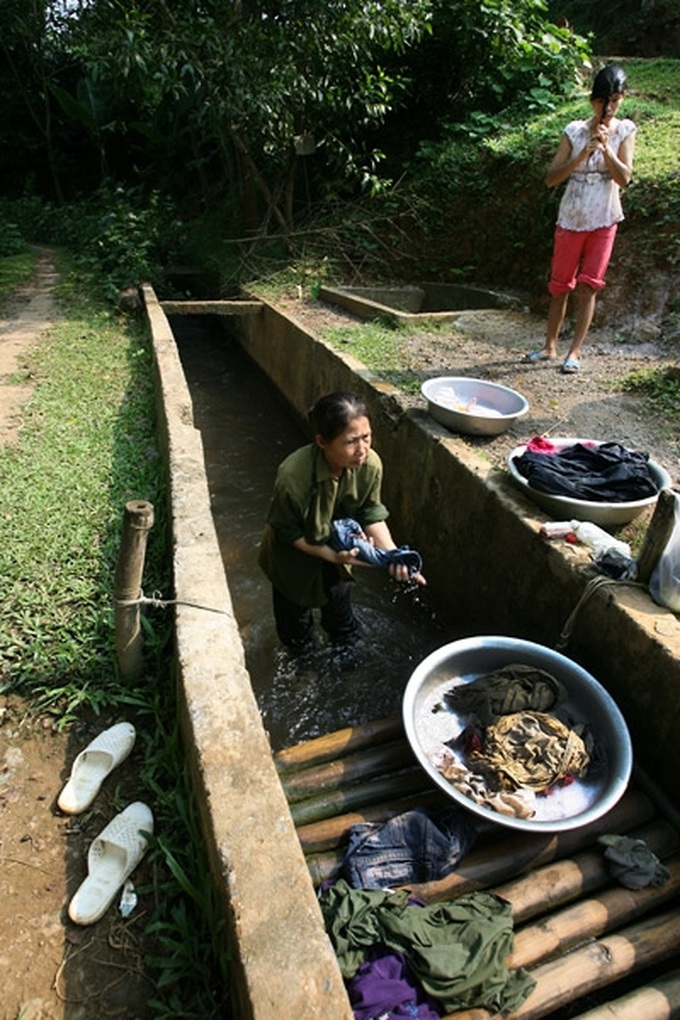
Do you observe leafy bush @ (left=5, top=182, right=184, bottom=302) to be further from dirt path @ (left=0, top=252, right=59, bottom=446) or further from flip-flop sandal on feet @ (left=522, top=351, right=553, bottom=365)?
flip-flop sandal on feet @ (left=522, top=351, right=553, bottom=365)

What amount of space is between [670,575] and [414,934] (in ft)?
6.17

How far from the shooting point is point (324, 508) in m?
3.04

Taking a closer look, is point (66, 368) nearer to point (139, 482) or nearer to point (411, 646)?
point (139, 482)

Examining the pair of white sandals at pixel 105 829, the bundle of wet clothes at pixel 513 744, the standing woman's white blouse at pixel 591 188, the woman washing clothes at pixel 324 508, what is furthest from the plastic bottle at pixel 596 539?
the standing woman's white blouse at pixel 591 188

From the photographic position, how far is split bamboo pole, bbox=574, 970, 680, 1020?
2.03 m

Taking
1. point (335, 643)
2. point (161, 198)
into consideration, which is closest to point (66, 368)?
point (335, 643)

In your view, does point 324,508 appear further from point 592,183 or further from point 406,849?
point 592,183

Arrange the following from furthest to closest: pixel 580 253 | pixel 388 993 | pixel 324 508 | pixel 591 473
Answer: pixel 580 253
pixel 591 473
pixel 324 508
pixel 388 993

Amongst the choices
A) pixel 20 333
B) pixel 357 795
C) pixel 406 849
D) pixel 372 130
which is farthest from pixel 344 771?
pixel 372 130

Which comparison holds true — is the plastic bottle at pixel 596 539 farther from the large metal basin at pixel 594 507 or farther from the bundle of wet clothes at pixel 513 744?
the bundle of wet clothes at pixel 513 744

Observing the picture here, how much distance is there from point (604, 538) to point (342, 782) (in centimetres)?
186

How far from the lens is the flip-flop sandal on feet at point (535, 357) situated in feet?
20.6

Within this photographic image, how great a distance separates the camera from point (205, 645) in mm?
2549

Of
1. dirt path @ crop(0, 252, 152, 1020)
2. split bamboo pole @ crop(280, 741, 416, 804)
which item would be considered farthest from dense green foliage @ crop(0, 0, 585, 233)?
split bamboo pole @ crop(280, 741, 416, 804)
